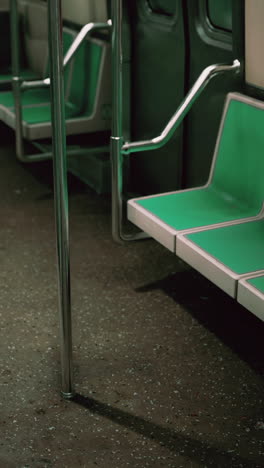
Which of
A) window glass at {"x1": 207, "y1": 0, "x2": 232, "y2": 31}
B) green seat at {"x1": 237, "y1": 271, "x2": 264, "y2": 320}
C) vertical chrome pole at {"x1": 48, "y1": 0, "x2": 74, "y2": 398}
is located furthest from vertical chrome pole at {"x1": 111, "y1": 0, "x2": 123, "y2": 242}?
window glass at {"x1": 207, "y1": 0, "x2": 232, "y2": 31}

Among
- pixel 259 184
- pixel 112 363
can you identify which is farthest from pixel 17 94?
pixel 112 363

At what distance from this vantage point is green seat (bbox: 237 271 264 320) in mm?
2305

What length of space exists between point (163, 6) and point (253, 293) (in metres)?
1.87

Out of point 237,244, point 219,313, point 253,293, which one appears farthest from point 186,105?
point 253,293

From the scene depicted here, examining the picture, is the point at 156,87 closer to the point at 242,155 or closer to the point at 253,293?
the point at 242,155

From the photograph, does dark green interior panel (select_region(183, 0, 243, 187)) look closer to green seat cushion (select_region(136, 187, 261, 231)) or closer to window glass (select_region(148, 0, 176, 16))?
window glass (select_region(148, 0, 176, 16))

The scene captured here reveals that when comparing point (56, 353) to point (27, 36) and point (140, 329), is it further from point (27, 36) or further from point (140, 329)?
point (27, 36)

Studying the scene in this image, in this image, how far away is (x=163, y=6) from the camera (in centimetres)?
363

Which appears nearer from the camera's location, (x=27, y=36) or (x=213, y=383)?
(x=213, y=383)

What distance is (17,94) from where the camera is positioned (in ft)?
12.9

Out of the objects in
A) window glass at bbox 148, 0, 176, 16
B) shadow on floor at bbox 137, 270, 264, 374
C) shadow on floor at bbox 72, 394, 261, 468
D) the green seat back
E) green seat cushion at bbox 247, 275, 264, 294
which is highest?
window glass at bbox 148, 0, 176, 16

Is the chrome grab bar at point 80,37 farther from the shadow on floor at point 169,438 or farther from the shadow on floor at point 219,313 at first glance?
the shadow on floor at point 169,438

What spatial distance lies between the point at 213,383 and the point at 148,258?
1.05m

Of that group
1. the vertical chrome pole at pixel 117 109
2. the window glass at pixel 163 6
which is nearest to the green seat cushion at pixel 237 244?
the vertical chrome pole at pixel 117 109
